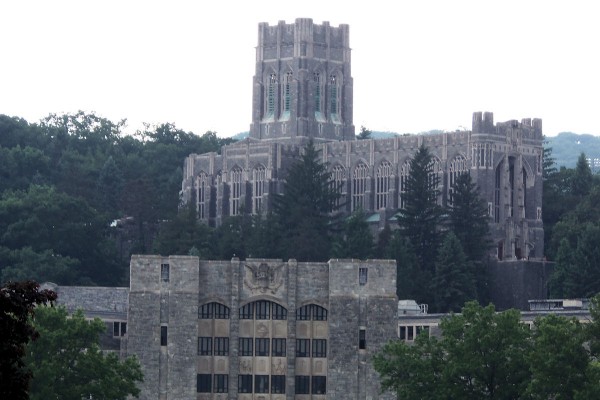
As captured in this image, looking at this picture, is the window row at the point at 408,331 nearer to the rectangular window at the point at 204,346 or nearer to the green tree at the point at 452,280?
the rectangular window at the point at 204,346

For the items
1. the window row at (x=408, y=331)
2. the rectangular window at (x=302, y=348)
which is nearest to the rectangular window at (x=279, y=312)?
the rectangular window at (x=302, y=348)

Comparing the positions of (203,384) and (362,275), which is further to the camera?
(362,275)

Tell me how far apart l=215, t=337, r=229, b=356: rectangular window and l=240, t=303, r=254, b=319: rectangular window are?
1.83 metres

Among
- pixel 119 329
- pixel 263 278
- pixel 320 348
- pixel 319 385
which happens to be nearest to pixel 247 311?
pixel 263 278

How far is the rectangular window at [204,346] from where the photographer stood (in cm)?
15225

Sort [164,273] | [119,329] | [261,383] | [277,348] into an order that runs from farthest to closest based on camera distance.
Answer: [119,329] → [277,348] → [261,383] → [164,273]

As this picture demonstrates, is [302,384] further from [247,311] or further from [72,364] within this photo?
[72,364]

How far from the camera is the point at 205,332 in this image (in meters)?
153

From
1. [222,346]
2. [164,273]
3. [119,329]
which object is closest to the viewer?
[164,273]

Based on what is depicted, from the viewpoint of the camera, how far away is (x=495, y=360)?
5039 inches

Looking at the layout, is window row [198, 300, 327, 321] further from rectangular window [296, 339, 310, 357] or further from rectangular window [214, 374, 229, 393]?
rectangular window [214, 374, 229, 393]

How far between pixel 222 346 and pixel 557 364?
120 ft

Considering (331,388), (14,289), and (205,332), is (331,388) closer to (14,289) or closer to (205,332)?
(205,332)

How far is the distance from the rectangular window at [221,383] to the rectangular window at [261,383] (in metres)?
1.94
